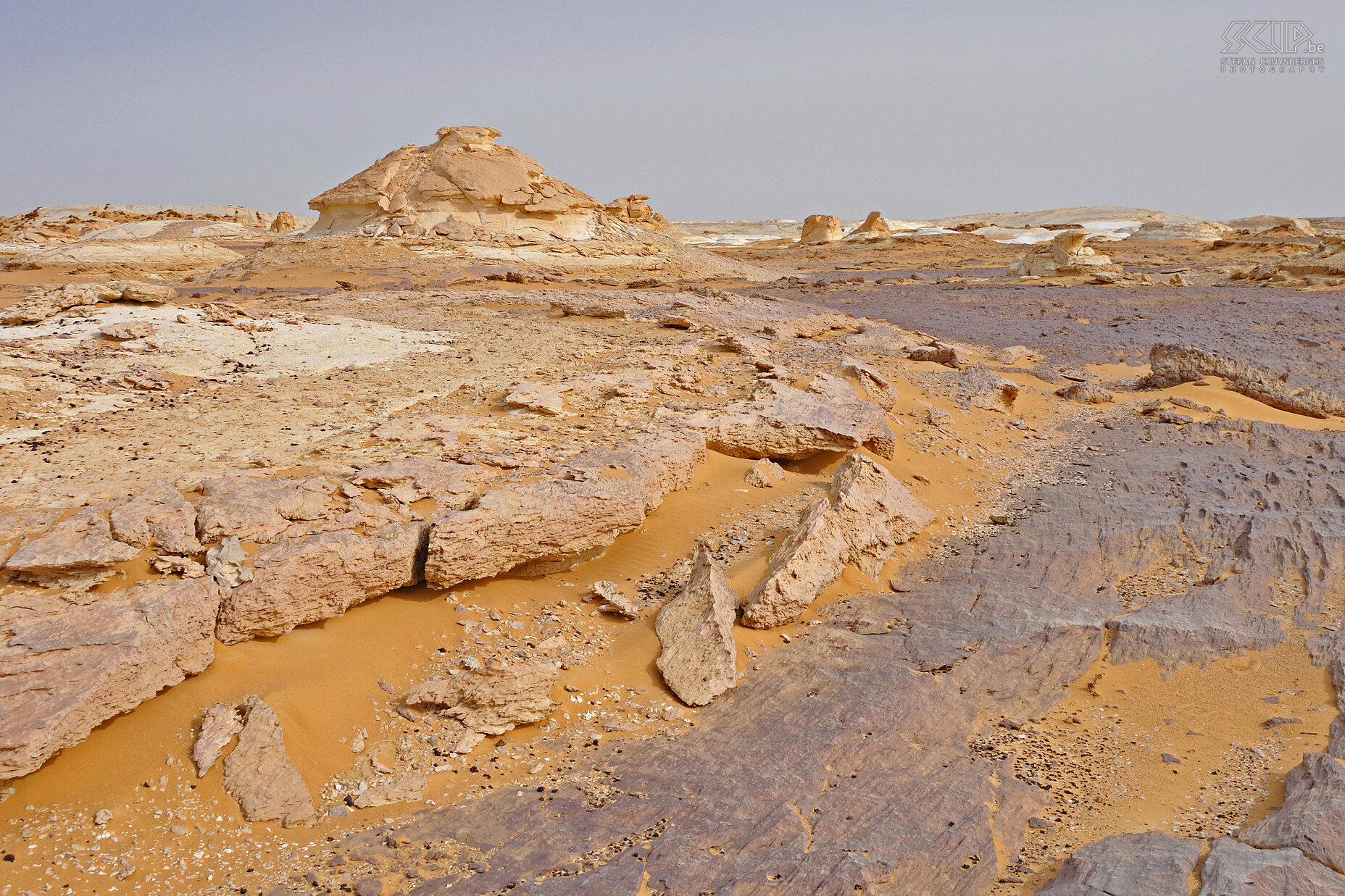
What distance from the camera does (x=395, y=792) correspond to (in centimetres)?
258

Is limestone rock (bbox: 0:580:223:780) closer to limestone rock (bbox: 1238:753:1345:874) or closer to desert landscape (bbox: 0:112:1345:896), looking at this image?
desert landscape (bbox: 0:112:1345:896)

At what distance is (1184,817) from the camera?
246 cm

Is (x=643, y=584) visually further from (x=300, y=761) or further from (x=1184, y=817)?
(x=1184, y=817)

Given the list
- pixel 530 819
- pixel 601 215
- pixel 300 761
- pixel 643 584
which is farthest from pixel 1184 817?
pixel 601 215

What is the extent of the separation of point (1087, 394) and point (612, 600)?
218 inches

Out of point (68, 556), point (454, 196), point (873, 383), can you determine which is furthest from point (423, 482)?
point (454, 196)

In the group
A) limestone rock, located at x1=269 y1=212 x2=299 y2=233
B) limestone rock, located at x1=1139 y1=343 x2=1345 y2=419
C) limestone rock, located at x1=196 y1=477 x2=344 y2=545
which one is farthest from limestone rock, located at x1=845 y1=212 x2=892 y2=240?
limestone rock, located at x1=196 y1=477 x2=344 y2=545

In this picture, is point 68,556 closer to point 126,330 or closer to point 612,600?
point 612,600

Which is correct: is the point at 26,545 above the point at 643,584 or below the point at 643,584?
above

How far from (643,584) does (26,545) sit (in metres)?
2.38

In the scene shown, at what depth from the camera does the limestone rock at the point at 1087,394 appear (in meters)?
7.20

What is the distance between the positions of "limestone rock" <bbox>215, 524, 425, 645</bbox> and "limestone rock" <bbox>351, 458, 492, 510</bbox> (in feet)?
0.97

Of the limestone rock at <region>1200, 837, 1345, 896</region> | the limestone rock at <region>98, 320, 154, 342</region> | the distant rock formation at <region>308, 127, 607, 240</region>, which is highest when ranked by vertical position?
the distant rock formation at <region>308, 127, 607, 240</region>

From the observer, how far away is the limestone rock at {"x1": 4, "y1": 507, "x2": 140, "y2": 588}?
2.78m
